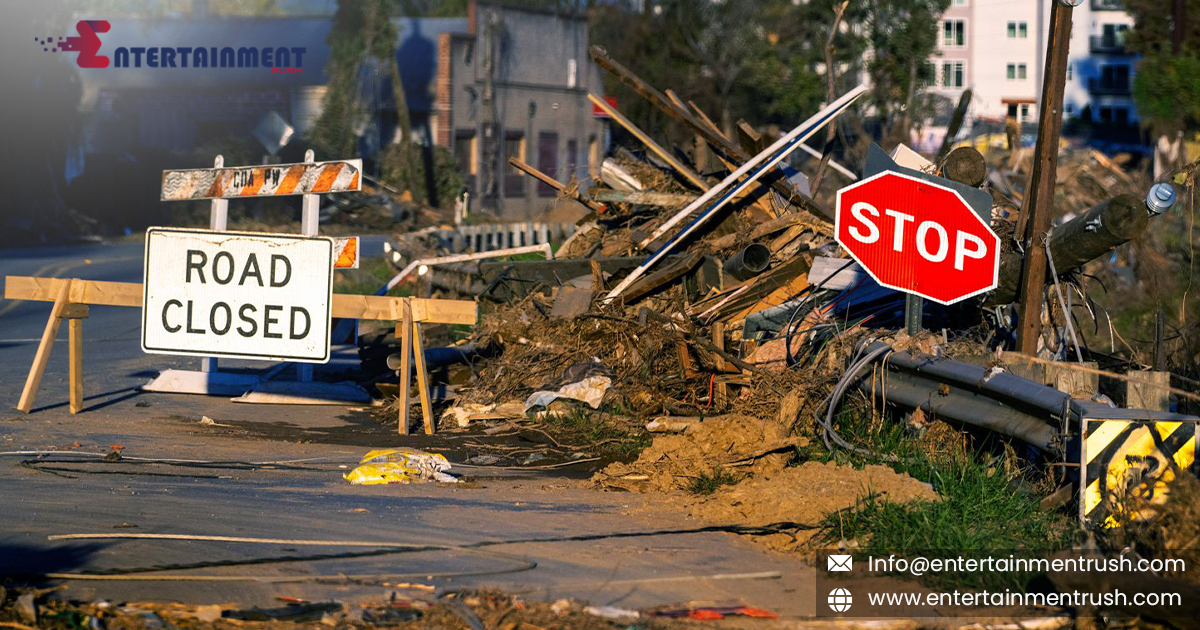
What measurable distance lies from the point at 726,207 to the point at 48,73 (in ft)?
86.2

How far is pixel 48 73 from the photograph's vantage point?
34.2m

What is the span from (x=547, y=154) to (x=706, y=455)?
4439 cm

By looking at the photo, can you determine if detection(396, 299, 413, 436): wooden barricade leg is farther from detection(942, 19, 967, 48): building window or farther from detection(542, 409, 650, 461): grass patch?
detection(942, 19, 967, 48): building window

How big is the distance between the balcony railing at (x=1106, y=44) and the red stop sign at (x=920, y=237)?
82861 mm

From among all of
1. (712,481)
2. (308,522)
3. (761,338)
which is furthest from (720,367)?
(308,522)

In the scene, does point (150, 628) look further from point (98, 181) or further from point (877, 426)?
point (98, 181)

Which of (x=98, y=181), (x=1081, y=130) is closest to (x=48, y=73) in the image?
(x=98, y=181)

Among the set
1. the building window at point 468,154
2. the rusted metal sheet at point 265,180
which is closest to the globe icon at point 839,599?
the rusted metal sheet at point 265,180

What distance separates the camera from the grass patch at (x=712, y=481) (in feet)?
27.6

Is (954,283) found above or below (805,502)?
above

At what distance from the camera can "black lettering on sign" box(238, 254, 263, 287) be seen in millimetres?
10164

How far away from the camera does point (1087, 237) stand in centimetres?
986

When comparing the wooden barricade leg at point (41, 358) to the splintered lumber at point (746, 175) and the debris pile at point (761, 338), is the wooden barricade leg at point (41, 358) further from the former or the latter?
the splintered lumber at point (746, 175)

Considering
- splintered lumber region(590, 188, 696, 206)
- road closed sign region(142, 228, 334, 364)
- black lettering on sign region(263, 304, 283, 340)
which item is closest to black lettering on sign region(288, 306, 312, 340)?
road closed sign region(142, 228, 334, 364)
